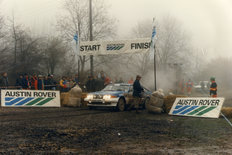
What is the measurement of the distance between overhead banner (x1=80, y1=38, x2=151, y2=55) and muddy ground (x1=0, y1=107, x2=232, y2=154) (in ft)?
24.3

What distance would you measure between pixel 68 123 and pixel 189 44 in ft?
97.5

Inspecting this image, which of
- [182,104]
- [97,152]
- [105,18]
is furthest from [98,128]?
[105,18]

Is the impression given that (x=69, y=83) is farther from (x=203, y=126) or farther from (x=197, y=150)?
(x=197, y=150)

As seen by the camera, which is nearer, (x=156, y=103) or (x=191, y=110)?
(x=191, y=110)

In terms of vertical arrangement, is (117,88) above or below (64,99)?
above

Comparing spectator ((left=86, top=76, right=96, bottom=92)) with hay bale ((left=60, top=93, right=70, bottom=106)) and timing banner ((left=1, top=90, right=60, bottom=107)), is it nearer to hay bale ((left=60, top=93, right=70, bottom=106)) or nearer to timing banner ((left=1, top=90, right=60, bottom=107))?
hay bale ((left=60, top=93, right=70, bottom=106))

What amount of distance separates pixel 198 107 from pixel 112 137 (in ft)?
17.9

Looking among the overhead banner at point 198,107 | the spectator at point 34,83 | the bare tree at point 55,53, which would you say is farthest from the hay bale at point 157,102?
the bare tree at point 55,53

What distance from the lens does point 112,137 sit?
7.37m

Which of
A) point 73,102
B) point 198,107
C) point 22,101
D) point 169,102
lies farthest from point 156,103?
point 22,101

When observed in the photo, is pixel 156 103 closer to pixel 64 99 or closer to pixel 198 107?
pixel 198 107

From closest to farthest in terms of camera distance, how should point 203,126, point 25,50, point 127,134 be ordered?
point 127,134 < point 203,126 < point 25,50

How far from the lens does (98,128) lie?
8.74 m

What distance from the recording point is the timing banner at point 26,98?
46.7 ft
